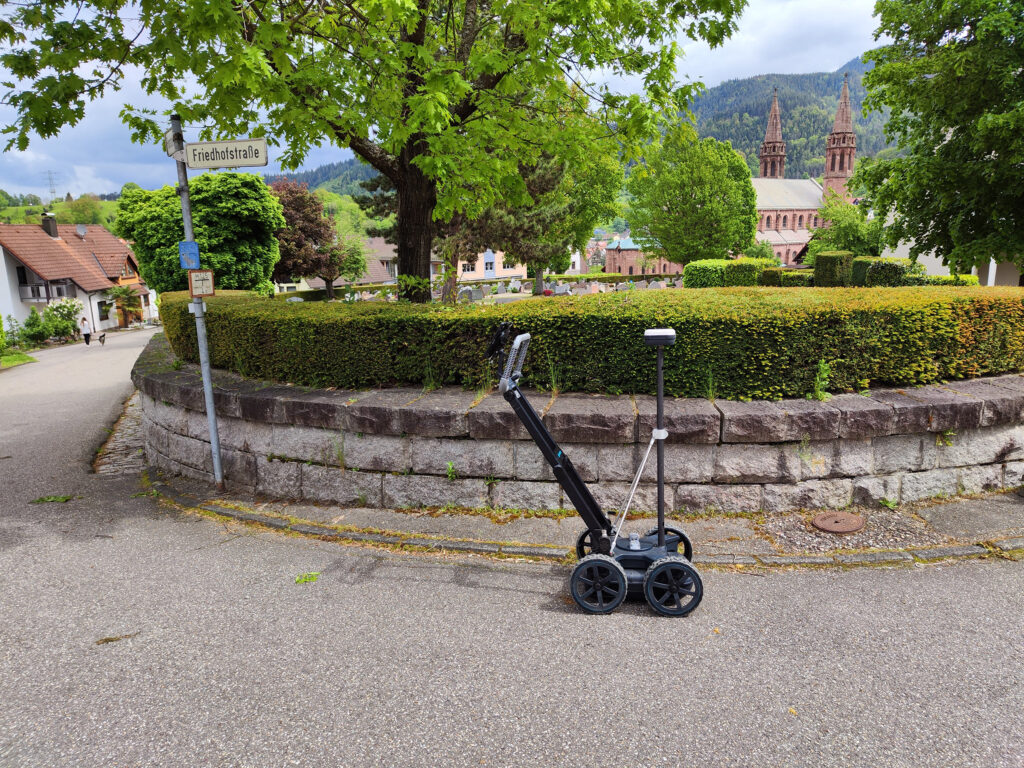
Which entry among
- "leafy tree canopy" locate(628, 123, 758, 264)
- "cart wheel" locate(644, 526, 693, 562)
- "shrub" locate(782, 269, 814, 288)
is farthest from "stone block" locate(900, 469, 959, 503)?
"leafy tree canopy" locate(628, 123, 758, 264)

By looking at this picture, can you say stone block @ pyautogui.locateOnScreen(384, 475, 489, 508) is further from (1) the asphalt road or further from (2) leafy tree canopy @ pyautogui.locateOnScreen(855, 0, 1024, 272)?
(2) leafy tree canopy @ pyautogui.locateOnScreen(855, 0, 1024, 272)

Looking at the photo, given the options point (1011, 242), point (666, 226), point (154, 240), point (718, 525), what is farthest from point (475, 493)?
point (666, 226)

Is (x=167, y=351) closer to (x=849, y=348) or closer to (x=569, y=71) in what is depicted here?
(x=569, y=71)

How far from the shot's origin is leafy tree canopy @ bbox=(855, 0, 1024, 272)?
30.2 feet

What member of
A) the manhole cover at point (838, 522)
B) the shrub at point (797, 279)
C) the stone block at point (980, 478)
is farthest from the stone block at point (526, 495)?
the shrub at point (797, 279)

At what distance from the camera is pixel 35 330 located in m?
37.3

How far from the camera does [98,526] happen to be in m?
5.82

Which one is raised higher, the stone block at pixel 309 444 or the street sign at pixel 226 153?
the street sign at pixel 226 153

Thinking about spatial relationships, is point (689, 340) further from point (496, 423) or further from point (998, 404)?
point (998, 404)

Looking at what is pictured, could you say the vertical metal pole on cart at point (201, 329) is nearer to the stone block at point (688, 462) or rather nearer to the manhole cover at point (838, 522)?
the stone block at point (688, 462)

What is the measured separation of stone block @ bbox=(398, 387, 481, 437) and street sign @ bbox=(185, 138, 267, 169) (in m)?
2.80

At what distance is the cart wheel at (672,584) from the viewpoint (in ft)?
12.5

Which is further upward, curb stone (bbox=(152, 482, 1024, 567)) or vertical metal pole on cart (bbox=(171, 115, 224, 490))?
vertical metal pole on cart (bbox=(171, 115, 224, 490))

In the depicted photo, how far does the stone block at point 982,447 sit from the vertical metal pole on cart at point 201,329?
6.59 m
